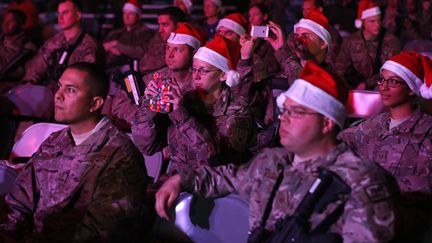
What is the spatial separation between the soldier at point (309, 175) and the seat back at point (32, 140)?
229cm

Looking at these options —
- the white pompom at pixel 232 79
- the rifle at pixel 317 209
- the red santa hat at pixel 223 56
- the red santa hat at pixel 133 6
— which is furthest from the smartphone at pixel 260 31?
the red santa hat at pixel 133 6

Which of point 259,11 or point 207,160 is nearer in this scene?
point 207,160

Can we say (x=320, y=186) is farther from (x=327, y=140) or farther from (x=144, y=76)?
(x=144, y=76)

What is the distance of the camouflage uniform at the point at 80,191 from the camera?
344 centimetres

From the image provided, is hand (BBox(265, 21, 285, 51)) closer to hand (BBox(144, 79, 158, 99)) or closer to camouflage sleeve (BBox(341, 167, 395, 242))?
hand (BBox(144, 79, 158, 99))

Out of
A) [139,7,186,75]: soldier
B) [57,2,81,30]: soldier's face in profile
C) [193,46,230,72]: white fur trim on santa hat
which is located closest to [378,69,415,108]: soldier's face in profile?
[193,46,230,72]: white fur trim on santa hat

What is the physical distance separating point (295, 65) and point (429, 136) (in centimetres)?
184

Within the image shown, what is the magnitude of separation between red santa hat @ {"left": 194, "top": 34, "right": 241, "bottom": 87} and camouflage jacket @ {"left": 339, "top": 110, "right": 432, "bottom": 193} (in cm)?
96

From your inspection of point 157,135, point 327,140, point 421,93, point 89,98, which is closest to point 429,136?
point 421,93

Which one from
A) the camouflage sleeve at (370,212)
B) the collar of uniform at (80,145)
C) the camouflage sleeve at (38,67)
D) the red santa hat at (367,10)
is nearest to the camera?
the camouflage sleeve at (370,212)

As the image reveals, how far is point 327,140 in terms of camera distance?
10.7ft

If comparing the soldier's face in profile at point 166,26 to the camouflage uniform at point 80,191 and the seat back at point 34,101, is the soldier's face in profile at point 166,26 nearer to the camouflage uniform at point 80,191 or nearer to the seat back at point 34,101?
the seat back at point 34,101

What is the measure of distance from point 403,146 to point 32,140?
9.34 feet

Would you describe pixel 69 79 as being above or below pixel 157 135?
above
